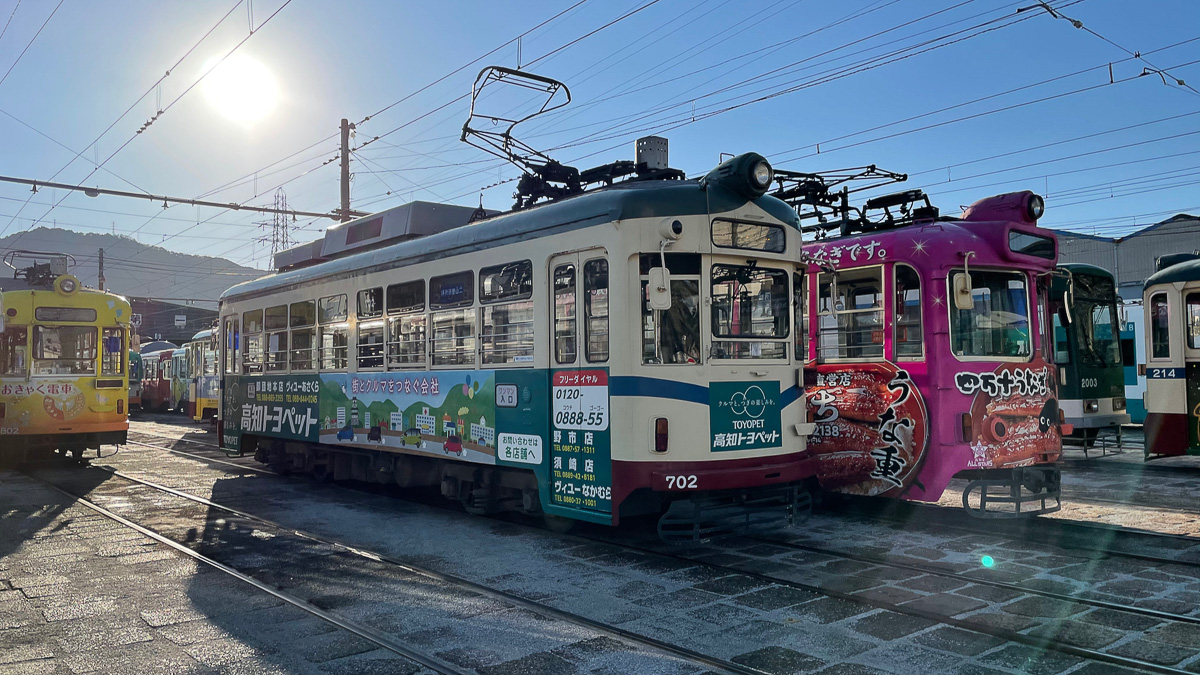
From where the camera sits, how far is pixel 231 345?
14383 millimetres

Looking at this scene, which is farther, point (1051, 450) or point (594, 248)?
point (1051, 450)

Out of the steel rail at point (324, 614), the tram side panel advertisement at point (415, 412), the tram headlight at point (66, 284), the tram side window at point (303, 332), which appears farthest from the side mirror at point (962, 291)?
the tram headlight at point (66, 284)

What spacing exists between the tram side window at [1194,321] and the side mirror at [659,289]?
30.5ft

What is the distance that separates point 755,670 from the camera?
444 centimetres

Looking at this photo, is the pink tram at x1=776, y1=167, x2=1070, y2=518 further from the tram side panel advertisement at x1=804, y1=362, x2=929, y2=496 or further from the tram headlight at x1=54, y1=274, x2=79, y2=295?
the tram headlight at x1=54, y1=274, x2=79, y2=295

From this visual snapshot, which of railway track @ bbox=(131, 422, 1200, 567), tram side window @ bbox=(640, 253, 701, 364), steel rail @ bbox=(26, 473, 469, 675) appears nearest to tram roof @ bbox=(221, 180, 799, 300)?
tram side window @ bbox=(640, 253, 701, 364)

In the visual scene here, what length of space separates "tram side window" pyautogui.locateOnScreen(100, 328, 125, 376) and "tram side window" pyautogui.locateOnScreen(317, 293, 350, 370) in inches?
239

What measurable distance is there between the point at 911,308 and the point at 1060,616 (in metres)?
3.82

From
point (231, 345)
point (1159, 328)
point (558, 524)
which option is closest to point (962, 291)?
point (558, 524)

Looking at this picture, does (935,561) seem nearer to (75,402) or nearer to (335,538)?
(335,538)

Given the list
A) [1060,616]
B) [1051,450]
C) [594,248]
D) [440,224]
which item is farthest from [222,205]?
[1060,616]

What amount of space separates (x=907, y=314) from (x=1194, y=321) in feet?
20.1

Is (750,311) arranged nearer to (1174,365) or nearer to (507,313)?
(507,313)

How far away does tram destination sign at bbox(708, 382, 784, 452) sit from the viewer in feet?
23.3
